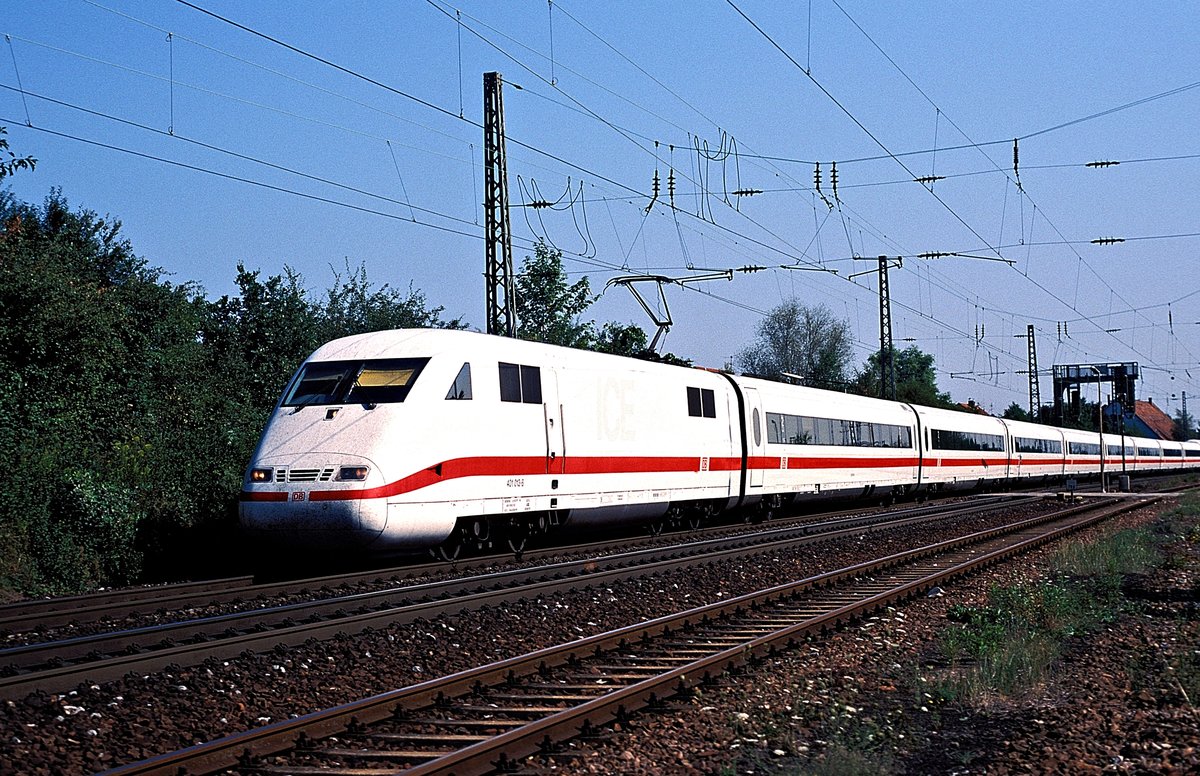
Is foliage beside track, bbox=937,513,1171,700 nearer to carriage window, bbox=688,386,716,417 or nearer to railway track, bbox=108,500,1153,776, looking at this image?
railway track, bbox=108,500,1153,776

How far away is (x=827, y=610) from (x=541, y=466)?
20.1 ft

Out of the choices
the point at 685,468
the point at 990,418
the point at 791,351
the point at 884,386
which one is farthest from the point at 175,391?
the point at 791,351

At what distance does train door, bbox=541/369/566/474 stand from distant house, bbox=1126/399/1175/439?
132414 millimetres

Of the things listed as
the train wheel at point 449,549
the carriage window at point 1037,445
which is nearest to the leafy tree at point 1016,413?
the carriage window at point 1037,445

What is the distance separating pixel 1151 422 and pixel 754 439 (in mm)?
139882

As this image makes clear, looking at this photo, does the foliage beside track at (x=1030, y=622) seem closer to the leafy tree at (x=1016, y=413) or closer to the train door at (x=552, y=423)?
the train door at (x=552, y=423)

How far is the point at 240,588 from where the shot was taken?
13.2 metres

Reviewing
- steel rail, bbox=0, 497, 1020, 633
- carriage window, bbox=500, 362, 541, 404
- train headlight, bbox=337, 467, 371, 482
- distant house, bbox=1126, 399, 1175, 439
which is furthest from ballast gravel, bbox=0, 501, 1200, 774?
distant house, bbox=1126, 399, 1175, 439

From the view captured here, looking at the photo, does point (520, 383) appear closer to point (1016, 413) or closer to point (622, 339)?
Answer: point (622, 339)

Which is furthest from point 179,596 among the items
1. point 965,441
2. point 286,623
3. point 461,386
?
point 965,441

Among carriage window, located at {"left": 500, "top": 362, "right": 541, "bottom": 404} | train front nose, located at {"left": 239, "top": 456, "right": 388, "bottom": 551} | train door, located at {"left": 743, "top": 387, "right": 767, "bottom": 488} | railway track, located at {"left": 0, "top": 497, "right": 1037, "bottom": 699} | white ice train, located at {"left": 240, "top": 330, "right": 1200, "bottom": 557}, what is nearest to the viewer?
railway track, located at {"left": 0, "top": 497, "right": 1037, "bottom": 699}

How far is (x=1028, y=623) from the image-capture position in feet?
37.9

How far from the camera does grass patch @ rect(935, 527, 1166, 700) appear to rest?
890cm

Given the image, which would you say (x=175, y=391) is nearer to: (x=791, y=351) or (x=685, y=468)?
(x=685, y=468)
